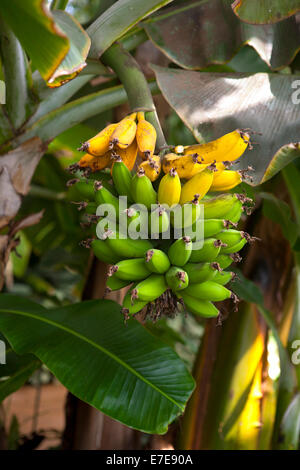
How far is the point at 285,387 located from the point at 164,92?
787 mm

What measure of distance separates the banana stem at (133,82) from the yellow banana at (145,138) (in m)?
0.02

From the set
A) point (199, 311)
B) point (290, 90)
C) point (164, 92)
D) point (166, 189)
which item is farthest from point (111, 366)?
point (290, 90)

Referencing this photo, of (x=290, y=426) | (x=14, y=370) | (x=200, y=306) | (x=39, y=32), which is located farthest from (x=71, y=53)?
(x=290, y=426)

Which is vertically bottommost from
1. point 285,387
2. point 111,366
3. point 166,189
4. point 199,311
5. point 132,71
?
point 285,387

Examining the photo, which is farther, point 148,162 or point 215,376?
point 215,376

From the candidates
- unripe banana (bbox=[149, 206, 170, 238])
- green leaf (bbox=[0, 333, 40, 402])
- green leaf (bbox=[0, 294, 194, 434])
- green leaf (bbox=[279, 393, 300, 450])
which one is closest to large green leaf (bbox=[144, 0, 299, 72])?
unripe banana (bbox=[149, 206, 170, 238])

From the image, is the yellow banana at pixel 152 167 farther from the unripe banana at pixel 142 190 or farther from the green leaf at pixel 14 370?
the green leaf at pixel 14 370

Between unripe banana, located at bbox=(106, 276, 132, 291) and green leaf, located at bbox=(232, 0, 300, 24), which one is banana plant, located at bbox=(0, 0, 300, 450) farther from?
unripe banana, located at bbox=(106, 276, 132, 291)

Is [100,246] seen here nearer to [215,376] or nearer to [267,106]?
[267,106]

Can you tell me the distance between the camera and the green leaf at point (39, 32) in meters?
0.46

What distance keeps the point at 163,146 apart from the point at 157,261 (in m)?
0.16

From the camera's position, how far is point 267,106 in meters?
0.72

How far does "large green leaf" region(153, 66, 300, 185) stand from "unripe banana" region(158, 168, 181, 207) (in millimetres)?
142

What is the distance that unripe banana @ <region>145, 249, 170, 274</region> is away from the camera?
528 millimetres
